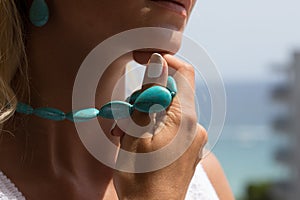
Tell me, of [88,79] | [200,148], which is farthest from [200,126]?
[88,79]

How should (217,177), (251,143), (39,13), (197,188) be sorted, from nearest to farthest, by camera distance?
(39,13)
(197,188)
(217,177)
(251,143)

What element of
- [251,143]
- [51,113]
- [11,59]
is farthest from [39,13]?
[251,143]

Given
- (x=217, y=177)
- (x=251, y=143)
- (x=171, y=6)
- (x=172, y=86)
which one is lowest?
(x=251, y=143)

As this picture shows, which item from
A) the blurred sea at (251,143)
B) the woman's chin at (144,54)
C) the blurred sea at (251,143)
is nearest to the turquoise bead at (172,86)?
the woman's chin at (144,54)

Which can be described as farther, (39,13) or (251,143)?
(251,143)

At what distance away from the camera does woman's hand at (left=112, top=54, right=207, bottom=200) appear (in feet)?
4.71

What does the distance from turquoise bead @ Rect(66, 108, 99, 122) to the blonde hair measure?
0.12m

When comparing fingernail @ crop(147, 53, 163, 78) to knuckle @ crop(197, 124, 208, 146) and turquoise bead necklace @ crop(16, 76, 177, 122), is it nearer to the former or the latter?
turquoise bead necklace @ crop(16, 76, 177, 122)

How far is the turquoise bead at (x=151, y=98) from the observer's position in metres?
1.45

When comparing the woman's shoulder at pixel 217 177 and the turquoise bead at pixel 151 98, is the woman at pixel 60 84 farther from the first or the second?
the woman's shoulder at pixel 217 177

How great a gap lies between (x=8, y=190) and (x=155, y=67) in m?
0.40

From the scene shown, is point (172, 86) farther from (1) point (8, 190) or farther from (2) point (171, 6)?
(1) point (8, 190)

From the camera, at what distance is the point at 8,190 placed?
1.53 meters

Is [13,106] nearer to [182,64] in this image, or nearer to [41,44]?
[41,44]
